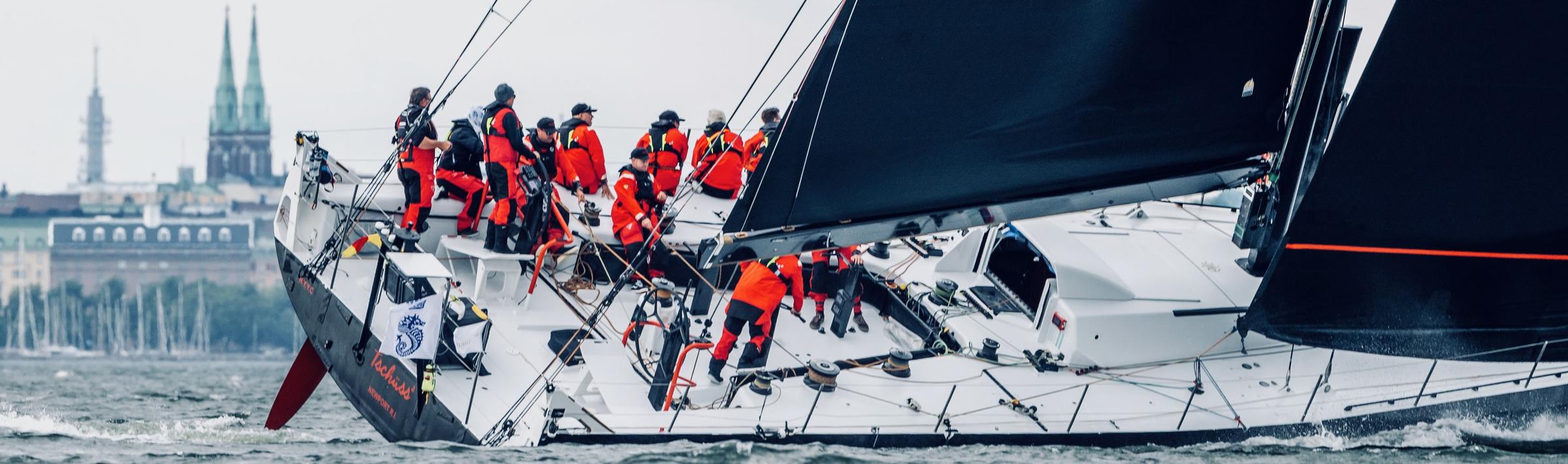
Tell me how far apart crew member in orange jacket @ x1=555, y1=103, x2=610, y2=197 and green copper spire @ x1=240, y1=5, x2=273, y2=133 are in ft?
426

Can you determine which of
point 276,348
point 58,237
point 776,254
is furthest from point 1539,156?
point 58,237

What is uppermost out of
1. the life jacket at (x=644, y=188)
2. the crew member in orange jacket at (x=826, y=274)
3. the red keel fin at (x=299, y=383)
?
the life jacket at (x=644, y=188)

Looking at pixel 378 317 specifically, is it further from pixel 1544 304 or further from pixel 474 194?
pixel 1544 304

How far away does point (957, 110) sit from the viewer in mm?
9078

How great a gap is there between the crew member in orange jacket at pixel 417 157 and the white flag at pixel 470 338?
1773mm

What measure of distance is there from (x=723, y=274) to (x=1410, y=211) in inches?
157

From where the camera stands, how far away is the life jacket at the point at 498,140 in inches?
412

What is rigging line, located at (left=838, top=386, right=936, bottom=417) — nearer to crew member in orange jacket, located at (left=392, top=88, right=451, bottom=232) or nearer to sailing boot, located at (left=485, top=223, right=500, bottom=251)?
sailing boot, located at (left=485, top=223, right=500, bottom=251)

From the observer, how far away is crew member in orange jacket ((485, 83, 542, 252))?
10445mm

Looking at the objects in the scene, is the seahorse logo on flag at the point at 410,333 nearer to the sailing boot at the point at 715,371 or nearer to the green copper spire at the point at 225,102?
the sailing boot at the point at 715,371

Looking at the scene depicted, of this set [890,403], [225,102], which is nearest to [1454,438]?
[890,403]

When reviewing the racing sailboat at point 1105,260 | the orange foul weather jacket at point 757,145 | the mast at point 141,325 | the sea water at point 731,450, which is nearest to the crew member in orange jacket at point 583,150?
the orange foul weather jacket at point 757,145

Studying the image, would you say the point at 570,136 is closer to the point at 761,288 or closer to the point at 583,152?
the point at 583,152

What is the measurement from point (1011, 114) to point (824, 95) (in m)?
1.06
